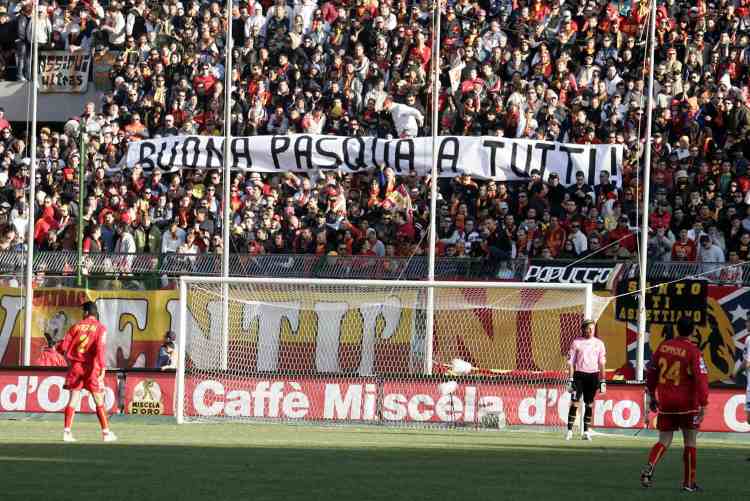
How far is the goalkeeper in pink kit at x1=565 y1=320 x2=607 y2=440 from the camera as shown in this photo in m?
22.1

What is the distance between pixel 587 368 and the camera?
72.6ft

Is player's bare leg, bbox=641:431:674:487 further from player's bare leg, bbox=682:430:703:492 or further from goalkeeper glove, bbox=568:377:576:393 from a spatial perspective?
goalkeeper glove, bbox=568:377:576:393

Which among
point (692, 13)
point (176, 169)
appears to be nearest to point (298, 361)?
point (176, 169)

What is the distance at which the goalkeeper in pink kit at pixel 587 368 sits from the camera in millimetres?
22109

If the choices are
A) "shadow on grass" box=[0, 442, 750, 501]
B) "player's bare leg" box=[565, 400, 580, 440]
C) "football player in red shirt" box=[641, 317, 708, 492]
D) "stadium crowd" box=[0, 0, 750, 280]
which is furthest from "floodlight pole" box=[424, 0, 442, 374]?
"football player in red shirt" box=[641, 317, 708, 492]

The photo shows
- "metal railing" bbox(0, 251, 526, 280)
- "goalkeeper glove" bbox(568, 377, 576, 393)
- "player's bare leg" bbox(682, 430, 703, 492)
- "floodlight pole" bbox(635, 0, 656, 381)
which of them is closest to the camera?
"player's bare leg" bbox(682, 430, 703, 492)

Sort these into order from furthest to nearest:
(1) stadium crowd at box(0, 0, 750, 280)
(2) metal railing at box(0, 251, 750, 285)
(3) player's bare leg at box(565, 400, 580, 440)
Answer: (1) stadium crowd at box(0, 0, 750, 280) < (2) metal railing at box(0, 251, 750, 285) < (3) player's bare leg at box(565, 400, 580, 440)

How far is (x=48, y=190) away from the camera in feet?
105

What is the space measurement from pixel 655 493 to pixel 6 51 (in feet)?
90.0

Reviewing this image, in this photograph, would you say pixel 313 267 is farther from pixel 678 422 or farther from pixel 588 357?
pixel 678 422

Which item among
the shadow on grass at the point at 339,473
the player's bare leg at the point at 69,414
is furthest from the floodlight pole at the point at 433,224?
the player's bare leg at the point at 69,414

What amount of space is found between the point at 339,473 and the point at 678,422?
129 inches

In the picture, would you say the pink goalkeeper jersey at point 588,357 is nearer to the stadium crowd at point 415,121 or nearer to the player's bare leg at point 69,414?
the stadium crowd at point 415,121

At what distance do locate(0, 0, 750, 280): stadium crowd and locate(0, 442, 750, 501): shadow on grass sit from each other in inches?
333
